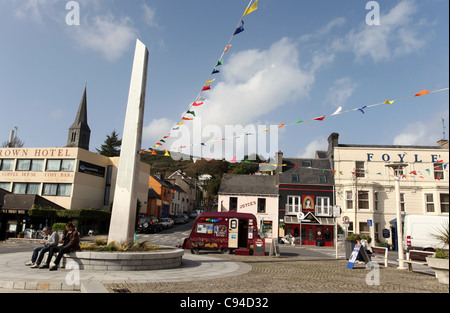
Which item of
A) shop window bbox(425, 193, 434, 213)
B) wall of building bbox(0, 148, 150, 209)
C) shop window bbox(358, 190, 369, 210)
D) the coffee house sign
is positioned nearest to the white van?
shop window bbox(358, 190, 369, 210)

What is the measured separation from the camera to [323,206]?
33844 millimetres

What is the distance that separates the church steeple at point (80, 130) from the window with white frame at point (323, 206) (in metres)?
52.4

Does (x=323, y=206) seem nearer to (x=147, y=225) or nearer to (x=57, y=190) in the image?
(x=147, y=225)

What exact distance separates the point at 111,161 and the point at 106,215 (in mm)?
7325

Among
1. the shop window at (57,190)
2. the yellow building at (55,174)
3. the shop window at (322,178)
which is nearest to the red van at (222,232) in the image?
the shop window at (322,178)

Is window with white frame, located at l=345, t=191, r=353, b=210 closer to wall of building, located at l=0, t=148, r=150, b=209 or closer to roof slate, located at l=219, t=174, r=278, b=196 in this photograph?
roof slate, located at l=219, t=174, r=278, b=196

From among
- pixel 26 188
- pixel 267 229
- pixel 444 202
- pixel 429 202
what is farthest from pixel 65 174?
pixel 444 202

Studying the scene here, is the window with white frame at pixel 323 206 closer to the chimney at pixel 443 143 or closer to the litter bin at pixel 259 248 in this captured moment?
the chimney at pixel 443 143

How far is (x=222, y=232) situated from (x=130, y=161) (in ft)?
28.8

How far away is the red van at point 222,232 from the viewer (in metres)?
18.3

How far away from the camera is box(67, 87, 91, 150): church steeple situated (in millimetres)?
67531

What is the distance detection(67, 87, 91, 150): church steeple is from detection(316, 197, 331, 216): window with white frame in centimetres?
5244
